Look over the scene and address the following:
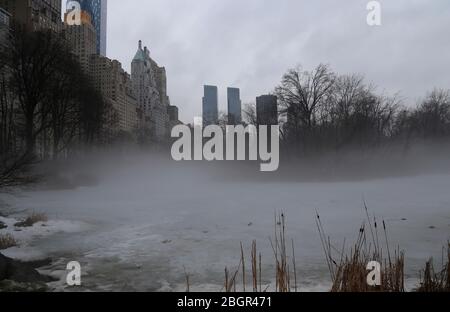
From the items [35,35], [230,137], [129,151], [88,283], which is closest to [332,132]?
[230,137]

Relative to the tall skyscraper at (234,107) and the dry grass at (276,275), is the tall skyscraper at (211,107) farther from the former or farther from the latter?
the dry grass at (276,275)

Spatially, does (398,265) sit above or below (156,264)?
above

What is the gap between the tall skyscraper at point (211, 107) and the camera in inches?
1659

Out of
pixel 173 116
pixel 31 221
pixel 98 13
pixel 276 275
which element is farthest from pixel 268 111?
pixel 173 116

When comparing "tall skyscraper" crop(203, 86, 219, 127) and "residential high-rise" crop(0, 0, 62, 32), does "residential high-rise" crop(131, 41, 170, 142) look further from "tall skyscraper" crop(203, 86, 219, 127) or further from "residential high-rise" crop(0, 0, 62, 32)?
"residential high-rise" crop(0, 0, 62, 32)

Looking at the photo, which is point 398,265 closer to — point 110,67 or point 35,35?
point 35,35

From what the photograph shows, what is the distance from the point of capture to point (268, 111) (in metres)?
39.8

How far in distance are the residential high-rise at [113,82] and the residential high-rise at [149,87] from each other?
1144 millimetres

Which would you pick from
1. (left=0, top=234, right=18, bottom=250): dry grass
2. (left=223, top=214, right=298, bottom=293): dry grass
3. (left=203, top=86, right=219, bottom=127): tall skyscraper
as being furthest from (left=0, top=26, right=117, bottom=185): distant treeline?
(left=223, top=214, right=298, bottom=293): dry grass

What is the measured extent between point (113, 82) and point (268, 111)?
17.9 m

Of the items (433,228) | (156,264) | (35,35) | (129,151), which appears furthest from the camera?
(129,151)

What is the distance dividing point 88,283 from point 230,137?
38.5 meters
